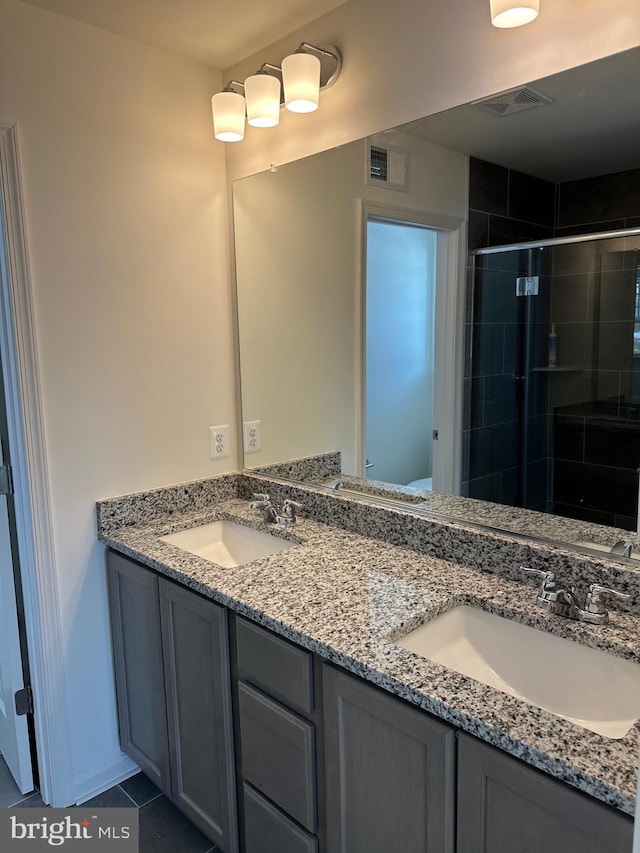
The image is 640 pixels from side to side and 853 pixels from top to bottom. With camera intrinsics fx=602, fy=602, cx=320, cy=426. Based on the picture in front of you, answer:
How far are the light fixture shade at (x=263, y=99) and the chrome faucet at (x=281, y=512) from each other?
121 centimetres

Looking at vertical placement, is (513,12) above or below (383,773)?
above

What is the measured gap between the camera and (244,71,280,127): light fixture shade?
1.82 m

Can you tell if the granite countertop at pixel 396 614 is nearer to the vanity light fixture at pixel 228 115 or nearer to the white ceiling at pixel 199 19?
the vanity light fixture at pixel 228 115

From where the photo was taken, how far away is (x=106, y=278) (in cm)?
187

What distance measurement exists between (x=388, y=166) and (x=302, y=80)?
13.5 inches

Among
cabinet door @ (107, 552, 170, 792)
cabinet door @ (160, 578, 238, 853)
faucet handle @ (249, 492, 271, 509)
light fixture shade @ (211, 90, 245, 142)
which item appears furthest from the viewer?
faucet handle @ (249, 492, 271, 509)

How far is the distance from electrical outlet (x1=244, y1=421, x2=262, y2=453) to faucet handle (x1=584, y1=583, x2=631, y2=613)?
1.29 m

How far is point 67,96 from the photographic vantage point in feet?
5.71

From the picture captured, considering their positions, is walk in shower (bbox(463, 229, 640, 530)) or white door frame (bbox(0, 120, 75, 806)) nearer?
walk in shower (bbox(463, 229, 640, 530))

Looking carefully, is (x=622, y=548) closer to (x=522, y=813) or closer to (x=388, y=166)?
(x=522, y=813)

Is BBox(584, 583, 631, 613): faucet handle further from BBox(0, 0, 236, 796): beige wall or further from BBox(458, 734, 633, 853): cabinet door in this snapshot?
BBox(0, 0, 236, 796): beige wall

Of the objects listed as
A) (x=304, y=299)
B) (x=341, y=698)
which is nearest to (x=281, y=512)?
(x=304, y=299)

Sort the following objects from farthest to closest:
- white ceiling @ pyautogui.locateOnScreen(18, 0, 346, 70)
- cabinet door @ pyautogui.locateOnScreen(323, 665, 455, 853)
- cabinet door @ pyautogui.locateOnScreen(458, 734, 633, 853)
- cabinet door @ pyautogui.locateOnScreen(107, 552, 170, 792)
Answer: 1. cabinet door @ pyautogui.locateOnScreen(107, 552, 170, 792)
2. white ceiling @ pyautogui.locateOnScreen(18, 0, 346, 70)
3. cabinet door @ pyautogui.locateOnScreen(323, 665, 455, 853)
4. cabinet door @ pyautogui.locateOnScreen(458, 734, 633, 853)

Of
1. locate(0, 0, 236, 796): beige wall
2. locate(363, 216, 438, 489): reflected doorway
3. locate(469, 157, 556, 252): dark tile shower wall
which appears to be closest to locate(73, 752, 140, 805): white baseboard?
locate(0, 0, 236, 796): beige wall
